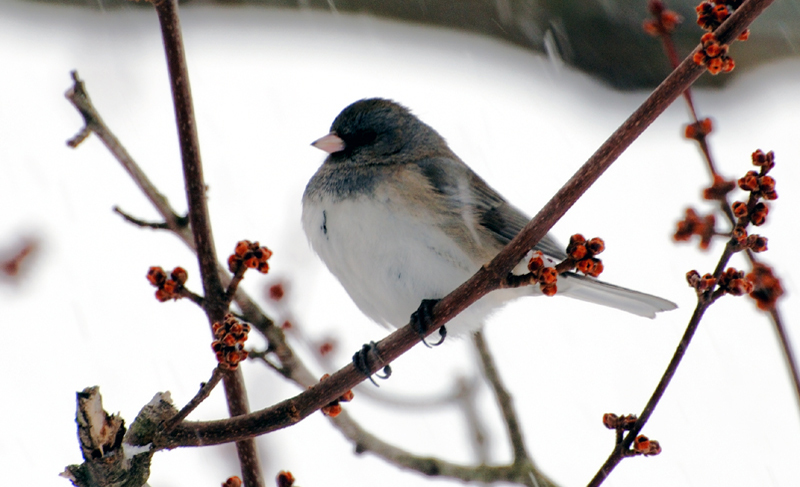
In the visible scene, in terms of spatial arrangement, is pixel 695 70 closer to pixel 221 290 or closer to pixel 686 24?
pixel 221 290

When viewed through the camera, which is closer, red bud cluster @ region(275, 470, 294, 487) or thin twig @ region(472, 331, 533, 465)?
red bud cluster @ region(275, 470, 294, 487)

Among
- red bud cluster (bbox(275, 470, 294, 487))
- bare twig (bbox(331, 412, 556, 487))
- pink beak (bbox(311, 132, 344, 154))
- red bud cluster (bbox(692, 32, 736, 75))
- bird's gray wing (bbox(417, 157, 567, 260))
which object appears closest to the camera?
red bud cluster (bbox(692, 32, 736, 75))

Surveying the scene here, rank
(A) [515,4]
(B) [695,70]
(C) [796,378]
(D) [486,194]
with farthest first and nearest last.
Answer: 1. (A) [515,4]
2. (D) [486,194]
3. (C) [796,378]
4. (B) [695,70]

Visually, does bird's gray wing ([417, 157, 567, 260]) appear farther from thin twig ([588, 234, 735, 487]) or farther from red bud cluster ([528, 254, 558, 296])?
thin twig ([588, 234, 735, 487])

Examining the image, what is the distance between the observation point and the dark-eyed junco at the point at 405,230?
7.43 feet

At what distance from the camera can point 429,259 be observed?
2258 millimetres

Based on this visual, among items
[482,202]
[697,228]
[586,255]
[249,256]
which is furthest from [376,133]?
[586,255]

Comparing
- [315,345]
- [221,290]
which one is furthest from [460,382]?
[221,290]

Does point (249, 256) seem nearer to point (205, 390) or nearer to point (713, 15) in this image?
point (205, 390)

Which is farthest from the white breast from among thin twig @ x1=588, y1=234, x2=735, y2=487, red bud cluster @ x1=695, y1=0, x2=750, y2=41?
red bud cluster @ x1=695, y1=0, x2=750, y2=41

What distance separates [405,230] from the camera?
7.38 feet

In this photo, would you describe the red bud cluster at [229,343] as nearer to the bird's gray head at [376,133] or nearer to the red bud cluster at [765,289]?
the red bud cluster at [765,289]

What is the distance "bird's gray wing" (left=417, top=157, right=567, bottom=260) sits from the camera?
2.47 metres

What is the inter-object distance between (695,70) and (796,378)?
0.64 meters
